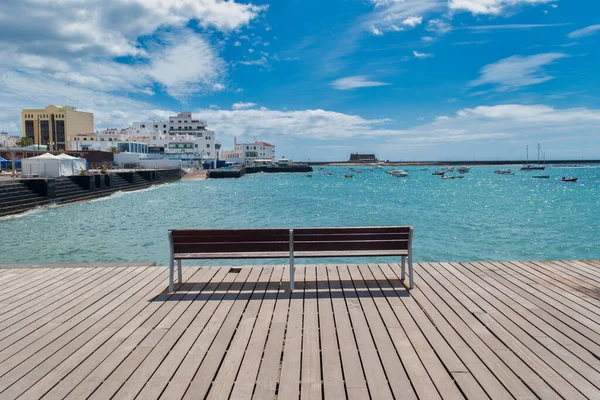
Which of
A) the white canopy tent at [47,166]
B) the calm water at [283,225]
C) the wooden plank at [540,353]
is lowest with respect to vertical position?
the calm water at [283,225]

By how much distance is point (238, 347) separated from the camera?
397cm

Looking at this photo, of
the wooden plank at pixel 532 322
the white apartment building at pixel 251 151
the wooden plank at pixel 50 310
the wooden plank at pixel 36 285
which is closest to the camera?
the wooden plank at pixel 532 322

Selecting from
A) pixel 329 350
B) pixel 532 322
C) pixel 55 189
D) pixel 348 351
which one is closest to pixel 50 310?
pixel 329 350

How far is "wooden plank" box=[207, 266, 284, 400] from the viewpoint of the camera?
127 inches

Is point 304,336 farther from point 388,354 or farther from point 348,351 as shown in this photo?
point 388,354

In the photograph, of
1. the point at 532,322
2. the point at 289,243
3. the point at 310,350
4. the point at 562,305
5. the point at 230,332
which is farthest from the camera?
the point at 289,243

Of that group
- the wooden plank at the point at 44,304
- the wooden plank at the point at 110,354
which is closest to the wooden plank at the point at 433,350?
the wooden plank at the point at 110,354

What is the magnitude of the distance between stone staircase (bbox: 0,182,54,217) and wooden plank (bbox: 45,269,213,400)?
933 inches

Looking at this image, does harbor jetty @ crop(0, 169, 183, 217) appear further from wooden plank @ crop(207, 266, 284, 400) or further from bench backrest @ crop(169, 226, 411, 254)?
wooden plank @ crop(207, 266, 284, 400)

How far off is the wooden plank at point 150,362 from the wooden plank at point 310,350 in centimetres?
117

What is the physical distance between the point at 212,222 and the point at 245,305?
698 inches

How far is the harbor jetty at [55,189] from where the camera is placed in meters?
24.8

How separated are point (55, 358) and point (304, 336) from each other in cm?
243

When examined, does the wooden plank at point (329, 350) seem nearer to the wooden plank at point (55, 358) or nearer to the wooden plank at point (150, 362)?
the wooden plank at point (150, 362)
